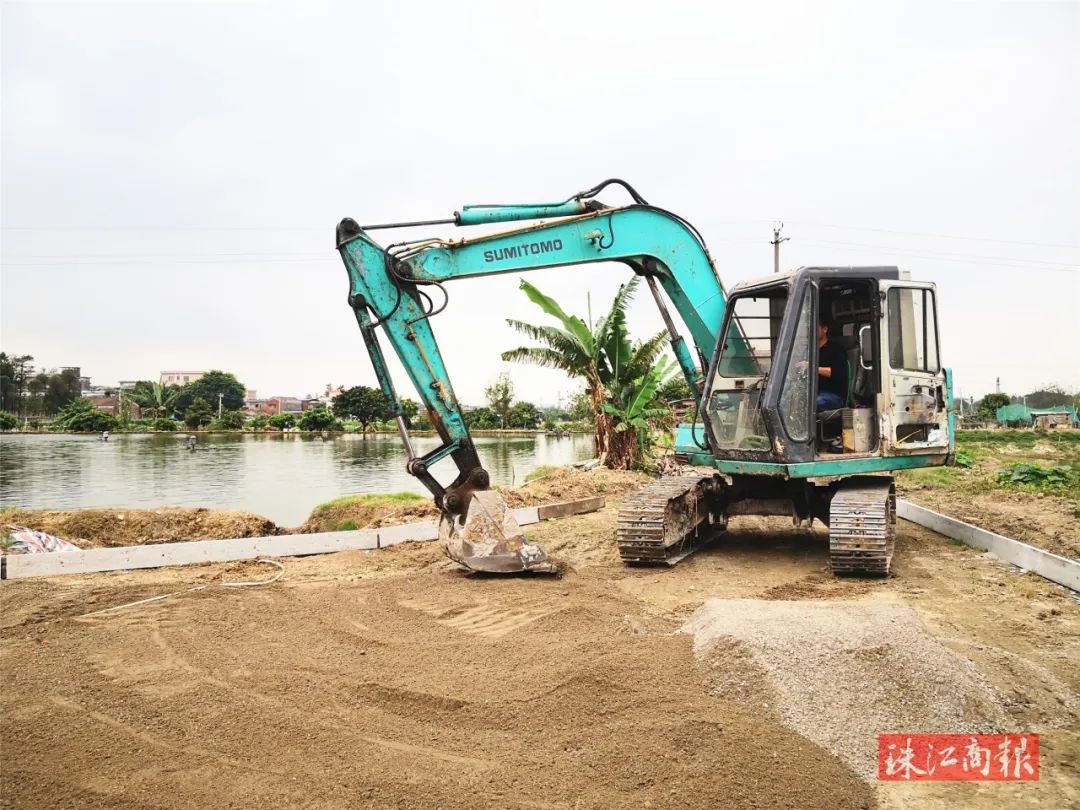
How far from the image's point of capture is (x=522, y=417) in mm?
57438

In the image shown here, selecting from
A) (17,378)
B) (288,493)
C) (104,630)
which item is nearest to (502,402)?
(288,493)

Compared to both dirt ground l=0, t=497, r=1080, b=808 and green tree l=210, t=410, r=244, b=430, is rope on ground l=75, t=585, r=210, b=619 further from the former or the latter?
green tree l=210, t=410, r=244, b=430

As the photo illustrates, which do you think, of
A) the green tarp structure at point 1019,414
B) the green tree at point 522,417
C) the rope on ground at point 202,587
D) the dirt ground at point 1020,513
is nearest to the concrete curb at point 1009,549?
the dirt ground at point 1020,513

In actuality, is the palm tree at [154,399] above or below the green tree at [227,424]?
above

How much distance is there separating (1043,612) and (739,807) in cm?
399

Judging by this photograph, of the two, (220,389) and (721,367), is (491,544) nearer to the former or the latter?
(721,367)

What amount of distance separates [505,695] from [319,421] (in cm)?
5579

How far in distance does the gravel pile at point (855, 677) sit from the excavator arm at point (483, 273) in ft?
10.2

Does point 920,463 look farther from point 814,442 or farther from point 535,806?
point 535,806

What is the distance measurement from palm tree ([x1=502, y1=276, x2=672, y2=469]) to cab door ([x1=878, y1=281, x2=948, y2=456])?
911 cm

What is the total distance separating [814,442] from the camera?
7273 mm

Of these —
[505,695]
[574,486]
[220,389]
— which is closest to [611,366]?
[574,486]

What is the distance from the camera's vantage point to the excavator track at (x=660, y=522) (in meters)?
7.46

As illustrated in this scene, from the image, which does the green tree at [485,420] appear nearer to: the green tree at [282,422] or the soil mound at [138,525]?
the green tree at [282,422]
